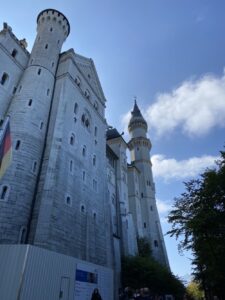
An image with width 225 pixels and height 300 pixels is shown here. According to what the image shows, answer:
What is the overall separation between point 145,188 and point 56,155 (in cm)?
3814

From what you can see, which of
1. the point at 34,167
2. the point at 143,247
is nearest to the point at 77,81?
the point at 34,167

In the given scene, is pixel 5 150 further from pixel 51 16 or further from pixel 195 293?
pixel 195 293

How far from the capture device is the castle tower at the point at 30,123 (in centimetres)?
2061

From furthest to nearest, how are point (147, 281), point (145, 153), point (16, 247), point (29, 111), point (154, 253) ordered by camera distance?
point (145, 153)
point (154, 253)
point (147, 281)
point (29, 111)
point (16, 247)

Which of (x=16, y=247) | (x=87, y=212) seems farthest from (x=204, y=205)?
(x=16, y=247)

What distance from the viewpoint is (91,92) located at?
40000 millimetres

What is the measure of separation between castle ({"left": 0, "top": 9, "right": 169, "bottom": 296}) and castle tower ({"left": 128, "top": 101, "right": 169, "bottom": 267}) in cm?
1193

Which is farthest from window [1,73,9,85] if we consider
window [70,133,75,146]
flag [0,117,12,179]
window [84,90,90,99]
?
flag [0,117,12,179]

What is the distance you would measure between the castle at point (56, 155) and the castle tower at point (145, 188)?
11.9 m

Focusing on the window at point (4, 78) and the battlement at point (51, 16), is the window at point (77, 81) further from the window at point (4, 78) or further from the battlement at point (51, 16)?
the window at point (4, 78)

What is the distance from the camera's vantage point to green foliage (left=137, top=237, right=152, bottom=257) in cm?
4531

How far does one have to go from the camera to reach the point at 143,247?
152 ft

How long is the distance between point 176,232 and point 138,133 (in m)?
44.4

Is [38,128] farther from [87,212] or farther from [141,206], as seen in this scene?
[141,206]
